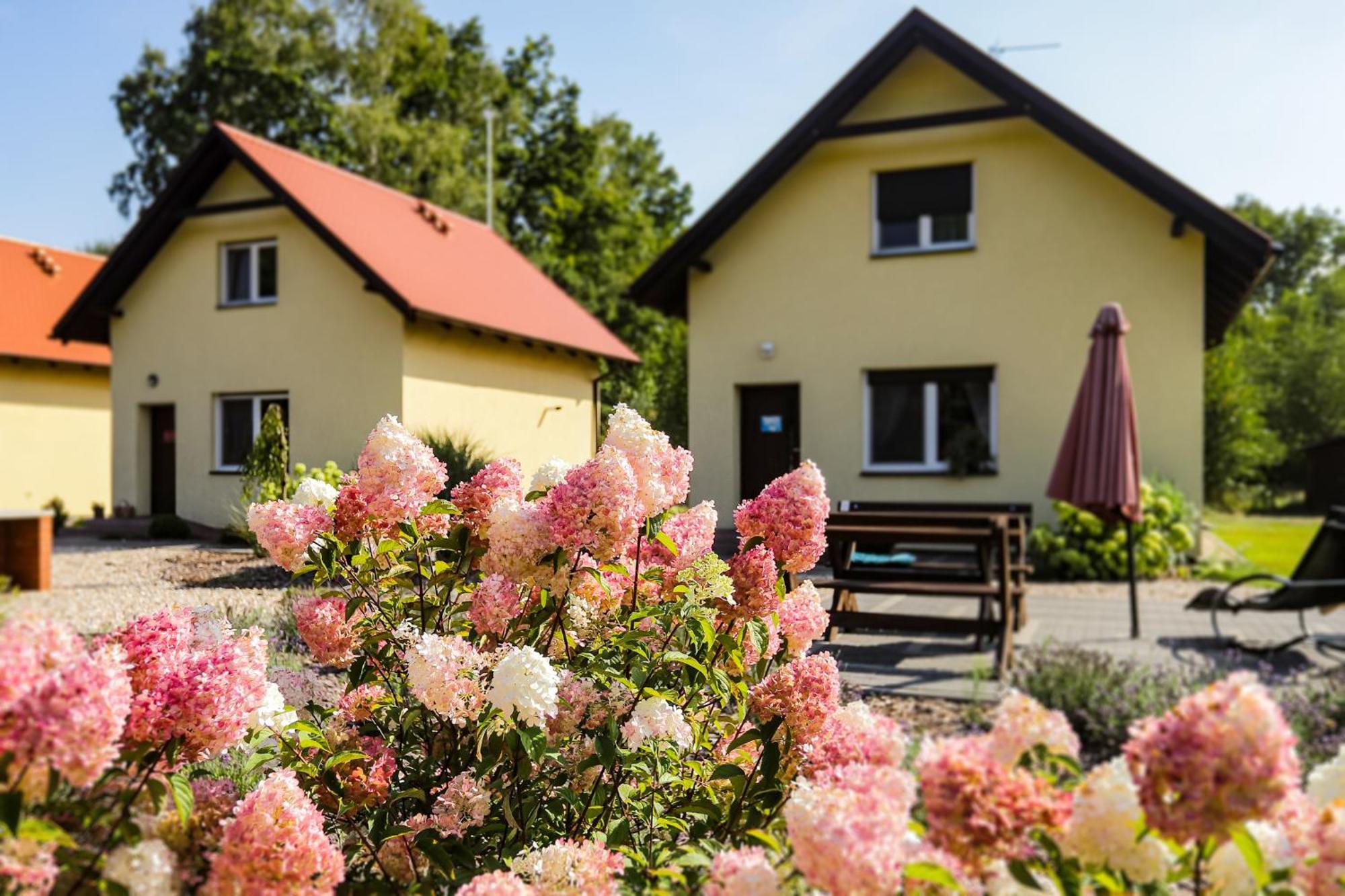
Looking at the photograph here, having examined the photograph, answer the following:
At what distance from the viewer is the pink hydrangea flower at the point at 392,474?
64.7 inches

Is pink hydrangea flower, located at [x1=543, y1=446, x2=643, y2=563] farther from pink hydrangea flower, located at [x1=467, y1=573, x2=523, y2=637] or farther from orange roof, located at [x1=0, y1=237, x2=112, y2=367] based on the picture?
orange roof, located at [x1=0, y1=237, x2=112, y2=367]

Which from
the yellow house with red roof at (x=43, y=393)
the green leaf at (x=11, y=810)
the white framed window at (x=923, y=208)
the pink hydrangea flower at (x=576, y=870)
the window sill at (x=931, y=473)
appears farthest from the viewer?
the yellow house with red roof at (x=43, y=393)

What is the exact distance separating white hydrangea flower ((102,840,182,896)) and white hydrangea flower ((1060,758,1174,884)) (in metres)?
0.96

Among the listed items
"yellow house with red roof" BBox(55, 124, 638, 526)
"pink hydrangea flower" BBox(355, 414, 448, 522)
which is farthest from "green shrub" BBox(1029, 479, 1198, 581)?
"pink hydrangea flower" BBox(355, 414, 448, 522)

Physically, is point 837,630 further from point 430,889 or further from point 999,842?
point 999,842

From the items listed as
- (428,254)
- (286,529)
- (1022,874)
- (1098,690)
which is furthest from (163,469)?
(428,254)

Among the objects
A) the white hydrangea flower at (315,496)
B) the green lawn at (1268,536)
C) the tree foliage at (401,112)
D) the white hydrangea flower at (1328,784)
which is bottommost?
the green lawn at (1268,536)

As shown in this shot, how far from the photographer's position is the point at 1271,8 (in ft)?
8.14

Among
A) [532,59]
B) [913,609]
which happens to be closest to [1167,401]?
[913,609]

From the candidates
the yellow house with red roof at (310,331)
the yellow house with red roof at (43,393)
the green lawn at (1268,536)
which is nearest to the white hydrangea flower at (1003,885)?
the yellow house with red roof at (310,331)

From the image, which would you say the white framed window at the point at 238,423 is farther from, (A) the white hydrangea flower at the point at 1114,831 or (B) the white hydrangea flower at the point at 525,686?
(A) the white hydrangea flower at the point at 1114,831

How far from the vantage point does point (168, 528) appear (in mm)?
2844

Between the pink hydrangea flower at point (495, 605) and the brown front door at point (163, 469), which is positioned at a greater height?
the brown front door at point (163, 469)

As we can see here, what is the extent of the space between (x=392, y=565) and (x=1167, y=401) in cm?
1060
